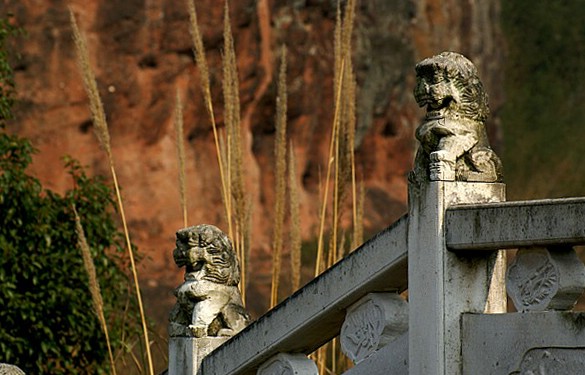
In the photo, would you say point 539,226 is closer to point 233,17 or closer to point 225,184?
point 225,184

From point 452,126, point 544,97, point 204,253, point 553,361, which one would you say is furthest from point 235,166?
point 544,97

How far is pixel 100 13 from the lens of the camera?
16703 mm

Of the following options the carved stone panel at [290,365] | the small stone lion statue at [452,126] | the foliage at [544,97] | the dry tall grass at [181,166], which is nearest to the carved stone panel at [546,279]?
the small stone lion statue at [452,126]

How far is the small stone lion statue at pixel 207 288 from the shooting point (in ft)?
15.6

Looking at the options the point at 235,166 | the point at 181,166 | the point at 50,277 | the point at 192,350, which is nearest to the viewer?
the point at 192,350

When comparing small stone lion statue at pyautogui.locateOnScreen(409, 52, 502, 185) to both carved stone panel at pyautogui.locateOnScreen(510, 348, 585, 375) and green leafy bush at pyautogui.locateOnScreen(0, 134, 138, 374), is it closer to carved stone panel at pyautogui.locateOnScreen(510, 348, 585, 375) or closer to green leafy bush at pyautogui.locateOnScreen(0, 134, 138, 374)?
carved stone panel at pyautogui.locateOnScreen(510, 348, 585, 375)

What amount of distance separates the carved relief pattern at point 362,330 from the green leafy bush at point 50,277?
4.04 meters

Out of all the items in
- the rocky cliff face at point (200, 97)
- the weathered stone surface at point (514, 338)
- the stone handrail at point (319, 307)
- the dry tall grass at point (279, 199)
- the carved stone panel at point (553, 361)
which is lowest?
the carved stone panel at point (553, 361)

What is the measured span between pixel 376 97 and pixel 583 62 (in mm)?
6891

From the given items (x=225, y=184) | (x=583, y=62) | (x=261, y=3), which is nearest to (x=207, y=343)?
(x=225, y=184)

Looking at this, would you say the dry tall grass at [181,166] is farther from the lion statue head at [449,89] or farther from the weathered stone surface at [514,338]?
A: the weathered stone surface at [514,338]

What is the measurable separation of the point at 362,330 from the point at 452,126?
2.18 ft

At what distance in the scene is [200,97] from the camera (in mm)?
17594

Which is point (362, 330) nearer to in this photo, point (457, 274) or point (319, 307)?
point (319, 307)
